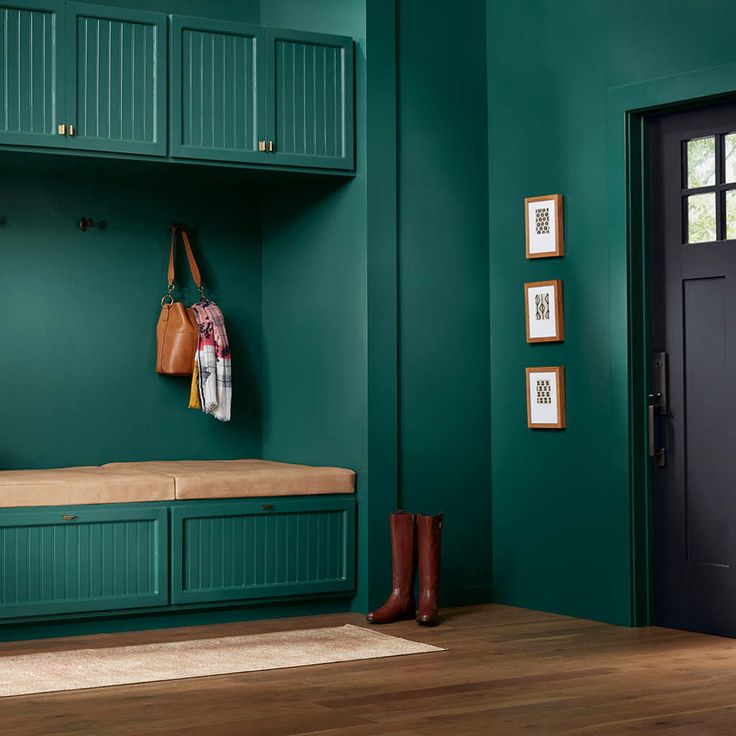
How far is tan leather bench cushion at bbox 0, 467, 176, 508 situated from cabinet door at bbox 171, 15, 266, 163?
1433 millimetres

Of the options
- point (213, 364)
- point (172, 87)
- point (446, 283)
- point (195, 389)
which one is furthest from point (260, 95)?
point (195, 389)

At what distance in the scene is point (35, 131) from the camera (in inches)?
209

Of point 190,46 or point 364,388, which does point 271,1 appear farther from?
point 364,388

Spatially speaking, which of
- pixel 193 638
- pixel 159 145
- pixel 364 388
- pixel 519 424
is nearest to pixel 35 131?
pixel 159 145

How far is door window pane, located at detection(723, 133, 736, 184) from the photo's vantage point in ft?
17.3

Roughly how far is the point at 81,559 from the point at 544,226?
8.47ft

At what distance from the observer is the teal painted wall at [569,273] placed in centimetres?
558

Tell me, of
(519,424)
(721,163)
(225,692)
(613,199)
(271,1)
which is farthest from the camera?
(271,1)

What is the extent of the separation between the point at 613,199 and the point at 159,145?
2.00 metres

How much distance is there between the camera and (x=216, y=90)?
571cm

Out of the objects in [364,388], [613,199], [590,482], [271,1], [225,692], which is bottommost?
[225,692]

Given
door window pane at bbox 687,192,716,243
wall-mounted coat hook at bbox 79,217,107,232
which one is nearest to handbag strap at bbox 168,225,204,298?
wall-mounted coat hook at bbox 79,217,107,232

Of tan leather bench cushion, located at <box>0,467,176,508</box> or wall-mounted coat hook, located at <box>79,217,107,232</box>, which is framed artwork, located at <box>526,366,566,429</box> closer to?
A: tan leather bench cushion, located at <box>0,467,176,508</box>

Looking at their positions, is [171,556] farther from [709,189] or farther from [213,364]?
[709,189]
